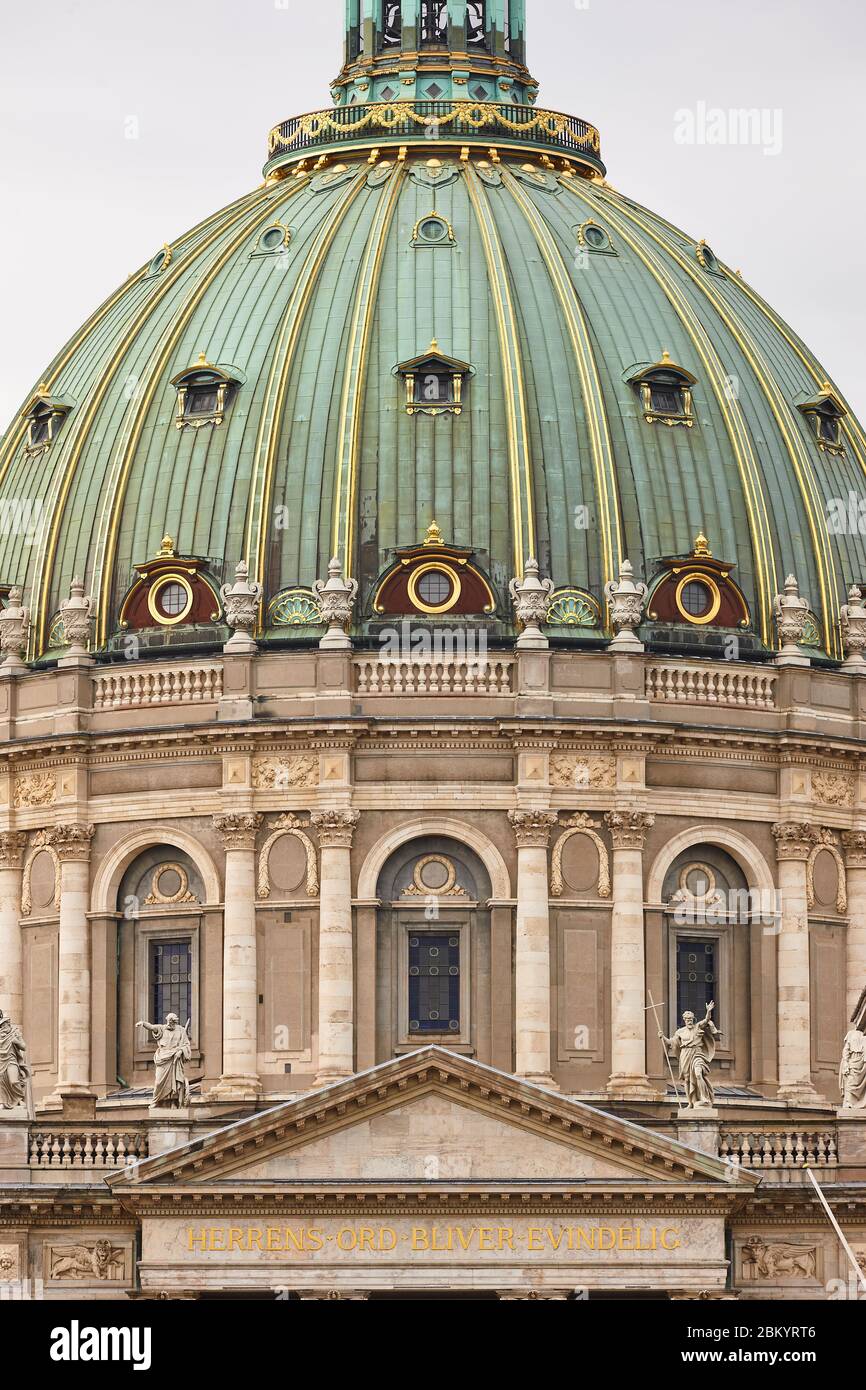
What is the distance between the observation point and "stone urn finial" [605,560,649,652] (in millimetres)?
97312

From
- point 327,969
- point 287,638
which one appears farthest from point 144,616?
point 327,969

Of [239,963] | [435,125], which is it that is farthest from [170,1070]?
[435,125]

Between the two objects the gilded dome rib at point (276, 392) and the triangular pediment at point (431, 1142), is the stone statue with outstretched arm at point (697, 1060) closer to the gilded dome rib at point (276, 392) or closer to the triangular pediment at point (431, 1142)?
the triangular pediment at point (431, 1142)

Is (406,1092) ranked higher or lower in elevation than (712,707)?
lower

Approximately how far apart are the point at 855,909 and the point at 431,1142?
17130 mm

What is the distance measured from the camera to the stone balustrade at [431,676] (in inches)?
3814

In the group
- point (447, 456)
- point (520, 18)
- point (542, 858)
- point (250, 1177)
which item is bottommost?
point (250, 1177)

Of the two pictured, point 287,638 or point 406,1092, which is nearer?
point 406,1092

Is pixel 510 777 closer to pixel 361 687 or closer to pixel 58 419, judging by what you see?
pixel 361 687

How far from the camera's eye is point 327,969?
95.6 meters

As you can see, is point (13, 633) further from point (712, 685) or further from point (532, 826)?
point (712, 685)

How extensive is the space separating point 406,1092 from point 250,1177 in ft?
11.4

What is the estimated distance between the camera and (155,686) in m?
98.6

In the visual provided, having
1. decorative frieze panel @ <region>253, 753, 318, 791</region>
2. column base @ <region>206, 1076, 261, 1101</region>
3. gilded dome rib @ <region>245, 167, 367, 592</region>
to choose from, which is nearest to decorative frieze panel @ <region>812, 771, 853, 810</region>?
decorative frieze panel @ <region>253, 753, 318, 791</region>
